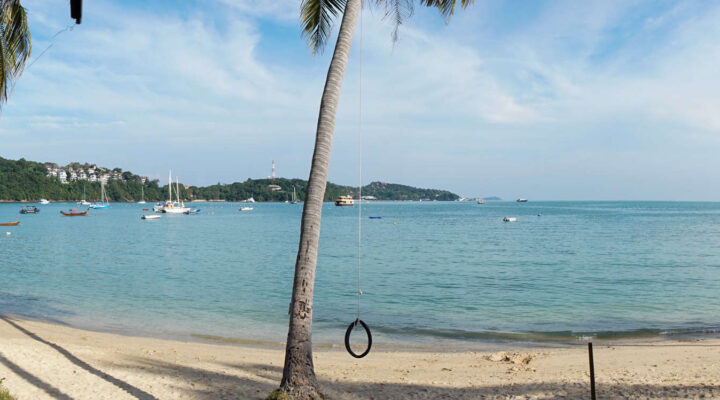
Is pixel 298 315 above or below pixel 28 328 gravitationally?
above

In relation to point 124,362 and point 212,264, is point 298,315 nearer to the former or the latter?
point 124,362

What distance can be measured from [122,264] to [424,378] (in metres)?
27.8

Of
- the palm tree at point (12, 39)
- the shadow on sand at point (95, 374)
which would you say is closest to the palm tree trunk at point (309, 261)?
the shadow on sand at point (95, 374)

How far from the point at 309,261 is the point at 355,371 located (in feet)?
13.9

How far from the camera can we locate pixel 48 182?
182250 millimetres

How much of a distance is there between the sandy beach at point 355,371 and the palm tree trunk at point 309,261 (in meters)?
1.34

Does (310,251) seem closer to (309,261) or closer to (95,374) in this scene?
(309,261)

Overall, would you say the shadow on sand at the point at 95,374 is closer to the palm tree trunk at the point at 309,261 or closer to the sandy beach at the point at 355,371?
the sandy beach at the point at 355,371

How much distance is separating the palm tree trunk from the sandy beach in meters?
1.34

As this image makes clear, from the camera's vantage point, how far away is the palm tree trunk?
21.3 feet

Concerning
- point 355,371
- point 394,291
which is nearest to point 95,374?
point 355,371

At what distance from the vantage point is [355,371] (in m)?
9.76

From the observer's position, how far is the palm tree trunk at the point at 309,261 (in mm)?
6480

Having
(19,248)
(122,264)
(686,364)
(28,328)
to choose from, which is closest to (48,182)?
(19,248)
